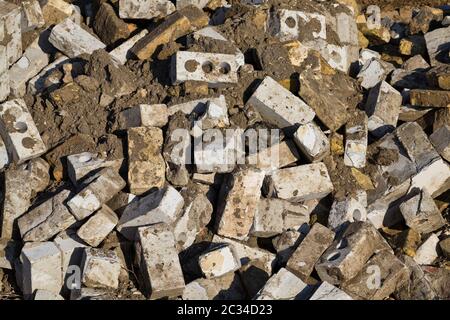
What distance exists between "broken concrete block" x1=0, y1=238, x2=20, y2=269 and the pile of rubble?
0.01 meters

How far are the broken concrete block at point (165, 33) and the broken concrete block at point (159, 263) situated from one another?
2.12 meters

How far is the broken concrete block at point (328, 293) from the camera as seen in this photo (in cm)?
576

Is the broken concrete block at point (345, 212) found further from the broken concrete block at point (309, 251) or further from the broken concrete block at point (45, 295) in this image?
the broken concrete block at point (45, 295)

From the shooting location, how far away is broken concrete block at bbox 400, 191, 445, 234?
682cm

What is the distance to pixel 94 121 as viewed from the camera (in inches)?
280

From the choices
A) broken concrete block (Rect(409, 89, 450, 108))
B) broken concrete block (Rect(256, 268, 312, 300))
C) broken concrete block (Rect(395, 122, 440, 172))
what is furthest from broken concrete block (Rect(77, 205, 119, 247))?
broken concrete block (Rect(409, 89, 450, 108))

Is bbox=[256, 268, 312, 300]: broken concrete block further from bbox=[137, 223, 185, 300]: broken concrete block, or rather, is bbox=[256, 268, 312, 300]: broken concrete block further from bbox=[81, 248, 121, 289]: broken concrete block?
bbox=[81, 248, 121, 289]: broken concrete block

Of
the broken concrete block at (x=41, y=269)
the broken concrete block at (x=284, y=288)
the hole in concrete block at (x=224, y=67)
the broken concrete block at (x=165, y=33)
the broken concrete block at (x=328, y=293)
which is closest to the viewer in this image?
the broken concrete block at (x=328, y=293)

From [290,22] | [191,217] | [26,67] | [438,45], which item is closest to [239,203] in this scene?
[191,217]

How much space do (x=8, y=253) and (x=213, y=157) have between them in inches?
77.1

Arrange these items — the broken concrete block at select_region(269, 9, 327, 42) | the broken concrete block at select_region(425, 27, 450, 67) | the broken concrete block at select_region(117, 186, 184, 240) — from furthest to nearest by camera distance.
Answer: the broken concrete block at select_region(425, 27, 450, 67), the broken concrete block at select_region(269, 9, 327, 42), the broken concrete block at select_region(117, 186, 184, 240)

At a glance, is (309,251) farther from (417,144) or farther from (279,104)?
(417,144)

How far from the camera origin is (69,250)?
20.6ft

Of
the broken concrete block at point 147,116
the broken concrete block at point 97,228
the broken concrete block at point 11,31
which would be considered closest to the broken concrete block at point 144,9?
the broken concrete block at point 11,31
